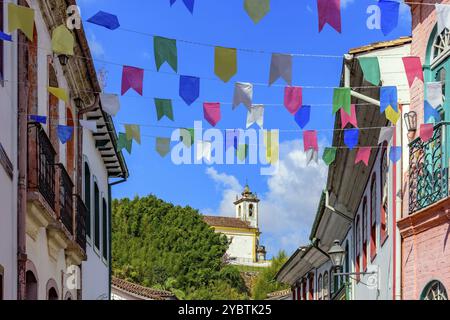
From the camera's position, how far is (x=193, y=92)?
9.78m

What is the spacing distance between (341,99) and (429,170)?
2072mm

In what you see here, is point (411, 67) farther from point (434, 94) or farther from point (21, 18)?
point (21, 18)

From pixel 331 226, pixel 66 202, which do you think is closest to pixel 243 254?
pixel 331 226

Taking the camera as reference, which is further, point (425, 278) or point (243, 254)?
point (243, 254)

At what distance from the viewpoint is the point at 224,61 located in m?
9.03

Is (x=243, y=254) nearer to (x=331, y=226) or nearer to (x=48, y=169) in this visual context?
(x=331, y=226)

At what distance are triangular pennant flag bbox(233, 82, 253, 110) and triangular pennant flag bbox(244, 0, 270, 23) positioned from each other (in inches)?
74.3

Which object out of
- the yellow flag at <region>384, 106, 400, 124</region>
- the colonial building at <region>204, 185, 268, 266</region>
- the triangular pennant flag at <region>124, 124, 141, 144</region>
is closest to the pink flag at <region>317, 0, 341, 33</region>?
the yellow flag at <region>384, 106, 400, 124</region>

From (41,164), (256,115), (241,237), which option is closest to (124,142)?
(41,164)

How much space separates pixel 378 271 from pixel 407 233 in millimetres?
3172

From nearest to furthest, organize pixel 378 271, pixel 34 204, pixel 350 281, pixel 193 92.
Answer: pixel 193 92
pixel 34 204
pixel 378 271
pixel 350 281

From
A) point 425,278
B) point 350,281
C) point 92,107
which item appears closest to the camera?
point 425,278

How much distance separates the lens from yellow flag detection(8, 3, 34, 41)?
8.45 meters

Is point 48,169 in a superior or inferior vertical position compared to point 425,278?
superior
